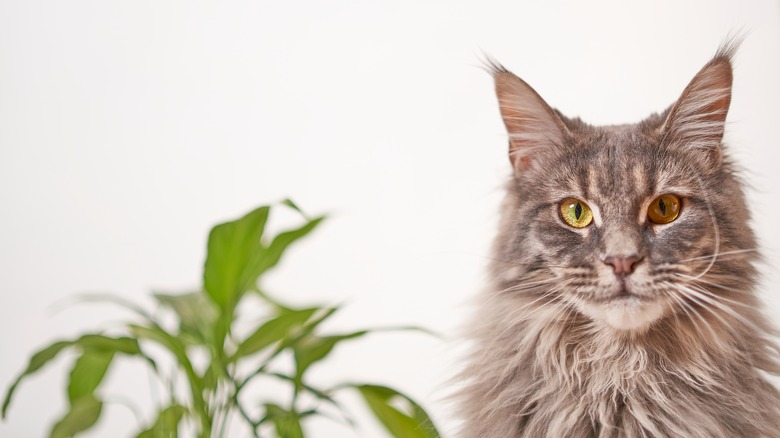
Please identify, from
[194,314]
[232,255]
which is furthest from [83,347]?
[232,255]

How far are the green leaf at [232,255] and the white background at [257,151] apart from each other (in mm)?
789

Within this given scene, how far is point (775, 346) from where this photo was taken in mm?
1151

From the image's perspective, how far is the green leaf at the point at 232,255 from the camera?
1125mm

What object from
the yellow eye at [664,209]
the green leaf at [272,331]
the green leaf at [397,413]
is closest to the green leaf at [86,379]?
the green leaf at [272,331]

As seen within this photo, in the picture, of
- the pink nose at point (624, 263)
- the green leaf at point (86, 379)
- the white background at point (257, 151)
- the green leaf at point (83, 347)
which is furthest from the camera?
the white background at point (257, 151)

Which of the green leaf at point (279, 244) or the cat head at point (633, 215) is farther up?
the green leaf at point (279, 244)

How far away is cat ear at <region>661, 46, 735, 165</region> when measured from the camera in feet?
3.60

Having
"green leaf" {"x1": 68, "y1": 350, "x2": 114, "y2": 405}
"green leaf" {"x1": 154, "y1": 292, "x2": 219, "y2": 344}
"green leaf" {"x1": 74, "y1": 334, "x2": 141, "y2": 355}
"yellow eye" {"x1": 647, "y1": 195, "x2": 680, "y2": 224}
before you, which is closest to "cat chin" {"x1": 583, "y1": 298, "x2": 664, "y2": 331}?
"yellow eye" {"x1": 647, "y1": 195, "x2": 680, "y2": 224}

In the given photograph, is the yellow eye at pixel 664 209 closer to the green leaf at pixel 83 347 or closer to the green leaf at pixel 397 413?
the green leaf at pixel 397 413

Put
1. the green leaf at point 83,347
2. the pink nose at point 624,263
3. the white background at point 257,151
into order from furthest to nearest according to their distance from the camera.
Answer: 1. the white background at point 257,151
2. the green leaf at point 83,347
3. the pink nose at point 624,263

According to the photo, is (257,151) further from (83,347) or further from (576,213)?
(576,213)

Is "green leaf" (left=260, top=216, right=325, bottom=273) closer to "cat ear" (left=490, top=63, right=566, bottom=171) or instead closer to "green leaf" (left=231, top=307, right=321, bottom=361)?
"green leaf" (left=231, top=307, right=321, bottom=361)

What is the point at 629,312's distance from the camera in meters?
1.04

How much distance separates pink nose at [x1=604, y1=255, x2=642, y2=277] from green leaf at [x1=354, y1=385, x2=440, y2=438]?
407mm
